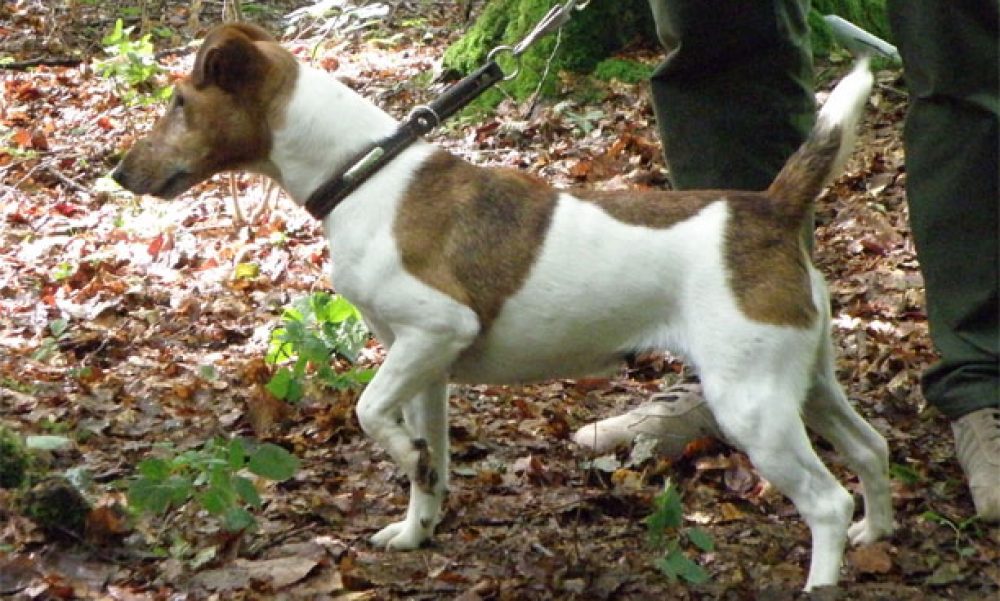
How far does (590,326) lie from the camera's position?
3826 mm

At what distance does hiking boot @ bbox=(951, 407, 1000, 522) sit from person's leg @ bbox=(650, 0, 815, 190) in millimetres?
1158

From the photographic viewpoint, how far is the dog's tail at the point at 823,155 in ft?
12.3

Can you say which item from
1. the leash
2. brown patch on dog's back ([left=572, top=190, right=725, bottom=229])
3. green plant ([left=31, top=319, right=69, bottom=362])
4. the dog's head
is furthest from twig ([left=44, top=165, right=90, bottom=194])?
brown patch on dog's back ([left=572, top=190, right=725, bottom=229])

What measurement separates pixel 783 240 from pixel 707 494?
3.87 feet

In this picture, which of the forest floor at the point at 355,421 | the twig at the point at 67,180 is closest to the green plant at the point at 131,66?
the forest floor at the point at 355,421

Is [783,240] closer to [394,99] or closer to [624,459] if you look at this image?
[624,459]

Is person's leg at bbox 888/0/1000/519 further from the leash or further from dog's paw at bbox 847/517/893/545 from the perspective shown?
the leash

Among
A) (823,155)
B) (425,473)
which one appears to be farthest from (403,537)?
(823,155)

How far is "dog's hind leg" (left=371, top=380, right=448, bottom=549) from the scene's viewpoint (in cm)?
395

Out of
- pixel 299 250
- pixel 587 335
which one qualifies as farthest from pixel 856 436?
pixel 299 250

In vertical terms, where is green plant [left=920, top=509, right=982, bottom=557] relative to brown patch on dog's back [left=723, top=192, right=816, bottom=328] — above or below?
below

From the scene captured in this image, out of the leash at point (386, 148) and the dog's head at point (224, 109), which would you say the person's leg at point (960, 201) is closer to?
the leash at point (386, 148)

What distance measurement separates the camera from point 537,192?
13.1 ft

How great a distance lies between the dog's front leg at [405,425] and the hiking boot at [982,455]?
1.81 m
